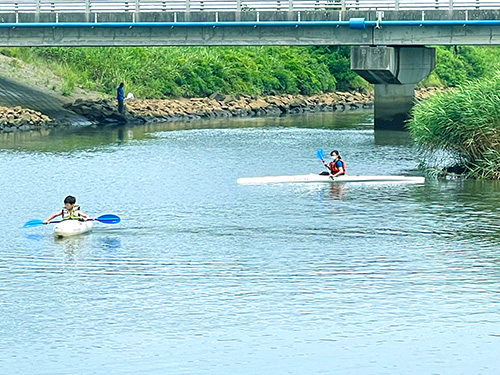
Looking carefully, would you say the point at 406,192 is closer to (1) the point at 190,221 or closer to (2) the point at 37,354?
(1) the point at 190,221

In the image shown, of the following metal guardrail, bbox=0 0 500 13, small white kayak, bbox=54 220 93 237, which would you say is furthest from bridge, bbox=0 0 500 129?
small white kayak, bbox=54 220 93 237

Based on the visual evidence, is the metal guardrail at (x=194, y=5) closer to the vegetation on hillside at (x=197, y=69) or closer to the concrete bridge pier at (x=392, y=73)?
the concrete bridge pier at (x=392, y=73)

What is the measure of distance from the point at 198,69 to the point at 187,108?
668cm

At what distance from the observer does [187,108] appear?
240 feet

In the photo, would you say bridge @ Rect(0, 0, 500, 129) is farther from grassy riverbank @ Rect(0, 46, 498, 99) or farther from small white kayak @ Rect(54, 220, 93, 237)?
small white kayak @ Rect(54, 220, 93, 237)

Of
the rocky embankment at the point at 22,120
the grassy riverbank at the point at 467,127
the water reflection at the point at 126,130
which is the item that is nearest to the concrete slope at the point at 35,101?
the rocky embankment at the point at 22,120

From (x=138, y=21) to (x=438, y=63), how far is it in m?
44.0

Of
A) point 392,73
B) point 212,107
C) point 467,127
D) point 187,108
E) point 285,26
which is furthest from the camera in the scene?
point 212,107

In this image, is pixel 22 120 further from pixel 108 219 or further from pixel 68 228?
pixel 68 228

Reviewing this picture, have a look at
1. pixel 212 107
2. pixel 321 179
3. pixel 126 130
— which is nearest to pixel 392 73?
pixel 126 130

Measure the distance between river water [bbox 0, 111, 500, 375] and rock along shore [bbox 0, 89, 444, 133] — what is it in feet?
66.9

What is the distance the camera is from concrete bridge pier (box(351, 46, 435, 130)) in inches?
2259

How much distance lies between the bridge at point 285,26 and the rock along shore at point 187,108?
4194mm

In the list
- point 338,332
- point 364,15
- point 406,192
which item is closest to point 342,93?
point 364,15
